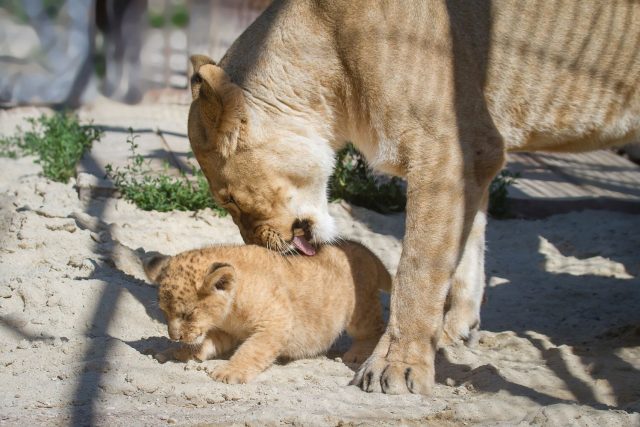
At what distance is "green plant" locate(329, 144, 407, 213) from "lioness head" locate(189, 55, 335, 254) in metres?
2.53

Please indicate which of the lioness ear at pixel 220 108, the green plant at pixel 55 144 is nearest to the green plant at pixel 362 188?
the green plant at pixel 55 144

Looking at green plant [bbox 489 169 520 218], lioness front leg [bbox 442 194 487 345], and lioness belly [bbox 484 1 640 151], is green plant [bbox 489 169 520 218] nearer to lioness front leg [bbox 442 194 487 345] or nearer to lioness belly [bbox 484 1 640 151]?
lioness front leg [bbox 442 194 487 345]

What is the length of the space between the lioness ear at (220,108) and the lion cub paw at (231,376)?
1170 millimetres

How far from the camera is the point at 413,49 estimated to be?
13.7ft

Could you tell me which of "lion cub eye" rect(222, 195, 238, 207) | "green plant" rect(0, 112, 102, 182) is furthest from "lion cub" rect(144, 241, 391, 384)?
"green plant" rect(0, 112, 102, 182)

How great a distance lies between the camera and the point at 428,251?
410 cm

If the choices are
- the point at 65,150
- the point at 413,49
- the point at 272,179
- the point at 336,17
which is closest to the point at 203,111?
the point at 272,179

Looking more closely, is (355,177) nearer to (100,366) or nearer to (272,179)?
(272,179)

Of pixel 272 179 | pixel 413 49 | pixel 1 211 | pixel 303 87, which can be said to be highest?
pixel 413 49

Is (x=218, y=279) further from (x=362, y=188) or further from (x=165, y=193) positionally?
Result: (x=362, y=188)

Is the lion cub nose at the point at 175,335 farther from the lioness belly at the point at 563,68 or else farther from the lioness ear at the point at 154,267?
the lioness belly at the point at 563,68

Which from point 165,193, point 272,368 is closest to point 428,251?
point 272,368

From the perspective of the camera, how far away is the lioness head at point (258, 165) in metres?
4.46

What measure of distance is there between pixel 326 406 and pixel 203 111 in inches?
65.1
